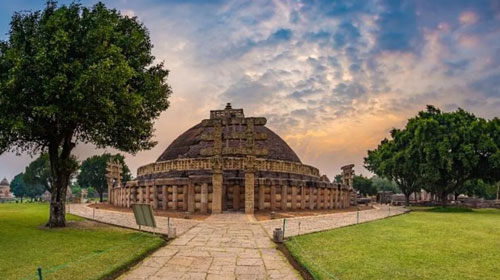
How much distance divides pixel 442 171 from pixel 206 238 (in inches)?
1060

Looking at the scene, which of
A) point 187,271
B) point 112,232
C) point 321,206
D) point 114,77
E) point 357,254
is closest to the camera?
point 187,271

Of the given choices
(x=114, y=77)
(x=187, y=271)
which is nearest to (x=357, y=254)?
(x=187, y=271)

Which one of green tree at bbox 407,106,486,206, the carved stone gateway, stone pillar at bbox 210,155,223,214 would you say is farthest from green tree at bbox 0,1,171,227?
green tree at bbox 407,106,486,206

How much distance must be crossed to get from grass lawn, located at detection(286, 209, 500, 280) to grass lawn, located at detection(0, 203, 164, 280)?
4292 mm

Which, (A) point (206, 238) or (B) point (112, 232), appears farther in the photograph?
(B) point (112, 232)

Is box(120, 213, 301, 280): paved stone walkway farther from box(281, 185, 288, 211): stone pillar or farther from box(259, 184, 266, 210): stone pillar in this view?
box(281, 185, 288, 211): stone pillar

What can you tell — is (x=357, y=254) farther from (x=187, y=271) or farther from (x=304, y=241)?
(x=187, y=271)

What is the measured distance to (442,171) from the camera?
30.5 metres

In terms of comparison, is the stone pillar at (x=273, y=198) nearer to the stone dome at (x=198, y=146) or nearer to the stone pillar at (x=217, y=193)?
the stone pillar at (x=217, y=193)

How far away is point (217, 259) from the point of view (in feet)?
27.4

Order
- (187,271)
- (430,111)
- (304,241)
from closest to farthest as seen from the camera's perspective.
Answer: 1. (187,271)
2. (304,241)
3. (430,111)

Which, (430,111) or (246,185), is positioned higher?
(430,111)

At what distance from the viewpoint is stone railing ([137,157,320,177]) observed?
2414 cm

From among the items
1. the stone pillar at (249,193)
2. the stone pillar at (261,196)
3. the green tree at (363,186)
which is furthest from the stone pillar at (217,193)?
the green tree at (363,186)
